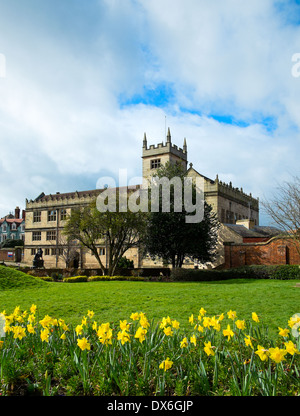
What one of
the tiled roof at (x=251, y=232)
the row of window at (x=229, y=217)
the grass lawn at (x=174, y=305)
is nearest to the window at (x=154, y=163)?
the row of window at (x=229, y=217)

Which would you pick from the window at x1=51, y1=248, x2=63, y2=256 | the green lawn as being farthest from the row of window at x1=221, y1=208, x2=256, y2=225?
the green lawn

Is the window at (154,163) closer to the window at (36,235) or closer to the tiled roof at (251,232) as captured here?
the tiled roof at (251,232)

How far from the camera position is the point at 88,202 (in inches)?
1790

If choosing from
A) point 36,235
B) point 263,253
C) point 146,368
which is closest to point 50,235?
point 36,235

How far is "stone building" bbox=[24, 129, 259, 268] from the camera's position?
124 feet

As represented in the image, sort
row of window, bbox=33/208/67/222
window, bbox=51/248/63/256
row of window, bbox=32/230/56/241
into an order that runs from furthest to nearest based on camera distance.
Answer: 1. row of window, bbox=32/230/56/241
2. row of window, bbox=33/208/67/222
3. window, bbox=51/248/63/256

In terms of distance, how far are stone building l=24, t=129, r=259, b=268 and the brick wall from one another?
399 cm

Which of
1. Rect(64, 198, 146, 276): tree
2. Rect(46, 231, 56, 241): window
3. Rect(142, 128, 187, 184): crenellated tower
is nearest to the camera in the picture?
Rect(64, 198, 146, 276): tree

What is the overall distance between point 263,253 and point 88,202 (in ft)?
82.8

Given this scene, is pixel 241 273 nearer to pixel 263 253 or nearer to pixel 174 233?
pixel 263 253

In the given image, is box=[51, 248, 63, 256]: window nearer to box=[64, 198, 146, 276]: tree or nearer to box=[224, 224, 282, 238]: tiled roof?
box=[64, 198, 146, 276]: tree

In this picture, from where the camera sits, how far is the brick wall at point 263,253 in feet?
87.4
